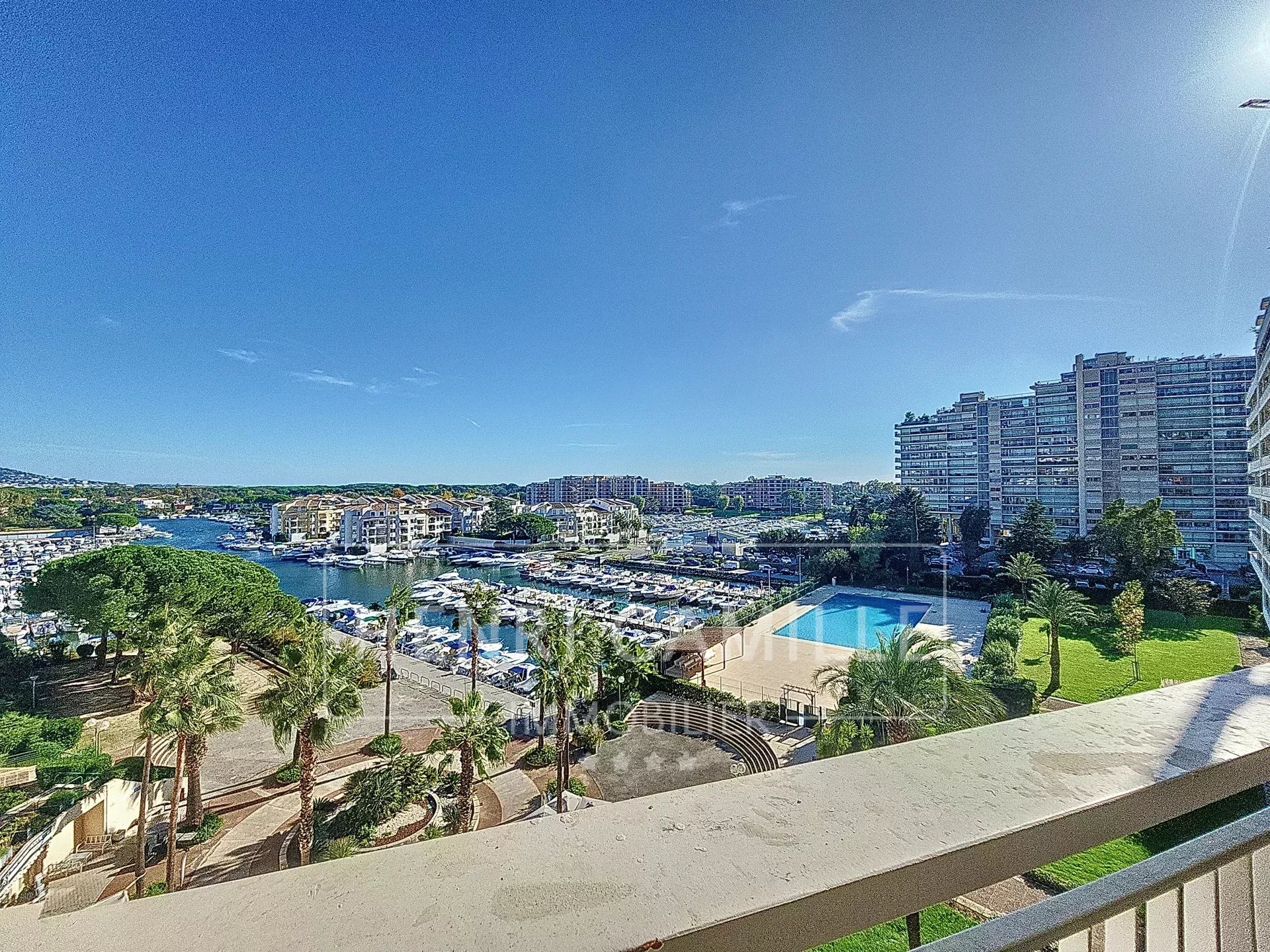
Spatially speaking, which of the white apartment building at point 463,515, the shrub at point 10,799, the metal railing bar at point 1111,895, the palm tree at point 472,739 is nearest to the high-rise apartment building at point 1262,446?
the palm tree at point 472,739

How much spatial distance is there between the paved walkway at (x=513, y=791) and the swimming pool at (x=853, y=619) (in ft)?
27.2

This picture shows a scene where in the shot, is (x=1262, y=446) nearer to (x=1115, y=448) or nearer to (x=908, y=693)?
(x=908, y=693)

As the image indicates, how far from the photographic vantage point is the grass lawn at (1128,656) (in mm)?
9633

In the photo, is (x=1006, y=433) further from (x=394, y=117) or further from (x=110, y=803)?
(x=110, y=803)

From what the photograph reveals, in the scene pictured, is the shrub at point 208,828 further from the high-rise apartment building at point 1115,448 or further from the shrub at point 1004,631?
the high-rise apartment building at point 1115,448

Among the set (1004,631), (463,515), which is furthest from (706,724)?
(463,515)

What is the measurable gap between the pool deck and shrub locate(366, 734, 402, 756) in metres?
5.69

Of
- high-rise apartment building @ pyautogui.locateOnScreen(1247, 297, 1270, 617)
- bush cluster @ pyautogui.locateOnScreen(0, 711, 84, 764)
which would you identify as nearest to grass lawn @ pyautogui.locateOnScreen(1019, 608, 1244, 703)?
high-rise apartment building @ pyautogui.locateOnScreen(1247, 297, 1270, 617)

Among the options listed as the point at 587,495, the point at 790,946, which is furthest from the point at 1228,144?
the point at 587,495

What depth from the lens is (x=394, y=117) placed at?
32.7ft

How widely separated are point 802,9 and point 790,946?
649cm

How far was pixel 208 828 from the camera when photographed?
6.48 metres

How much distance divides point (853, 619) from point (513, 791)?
11516 millimetres

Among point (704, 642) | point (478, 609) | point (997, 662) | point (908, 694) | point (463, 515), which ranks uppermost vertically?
point (463, 515)
